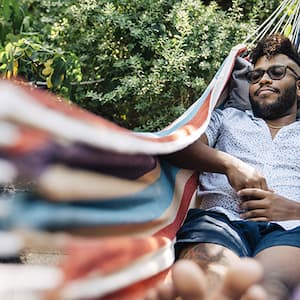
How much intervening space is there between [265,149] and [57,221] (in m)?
1.30

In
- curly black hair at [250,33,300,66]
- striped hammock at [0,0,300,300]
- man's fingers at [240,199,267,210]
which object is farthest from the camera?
curly black hair at [250,33,300,66]

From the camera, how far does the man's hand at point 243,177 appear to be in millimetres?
1816

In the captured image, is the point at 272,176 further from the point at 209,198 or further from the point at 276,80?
the point at 276,80

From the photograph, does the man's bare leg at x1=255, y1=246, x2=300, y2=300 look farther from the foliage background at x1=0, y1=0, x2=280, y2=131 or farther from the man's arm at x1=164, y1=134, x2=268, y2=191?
the foliage background at x1=0, y1=0, x2=280, y2=131

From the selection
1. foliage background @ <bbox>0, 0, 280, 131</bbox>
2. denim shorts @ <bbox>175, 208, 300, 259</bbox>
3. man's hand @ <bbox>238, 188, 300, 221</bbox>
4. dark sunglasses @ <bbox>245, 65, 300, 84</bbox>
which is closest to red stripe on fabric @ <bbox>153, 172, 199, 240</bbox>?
denim shorts @ <bbox>175, 208, 300, 259</bbox>

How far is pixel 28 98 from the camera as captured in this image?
0.80 meters

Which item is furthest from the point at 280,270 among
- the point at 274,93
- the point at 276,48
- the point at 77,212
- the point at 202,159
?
the point at 276,48

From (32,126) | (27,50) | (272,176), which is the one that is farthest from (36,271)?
(27,50)

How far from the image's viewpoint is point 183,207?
1776mm

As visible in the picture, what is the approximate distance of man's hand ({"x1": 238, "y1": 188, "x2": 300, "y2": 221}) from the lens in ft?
5.89

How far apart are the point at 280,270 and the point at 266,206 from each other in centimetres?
31

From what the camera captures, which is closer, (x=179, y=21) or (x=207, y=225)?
(x=207, y=225)

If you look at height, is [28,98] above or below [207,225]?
above

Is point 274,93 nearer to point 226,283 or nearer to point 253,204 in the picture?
point 253,204
